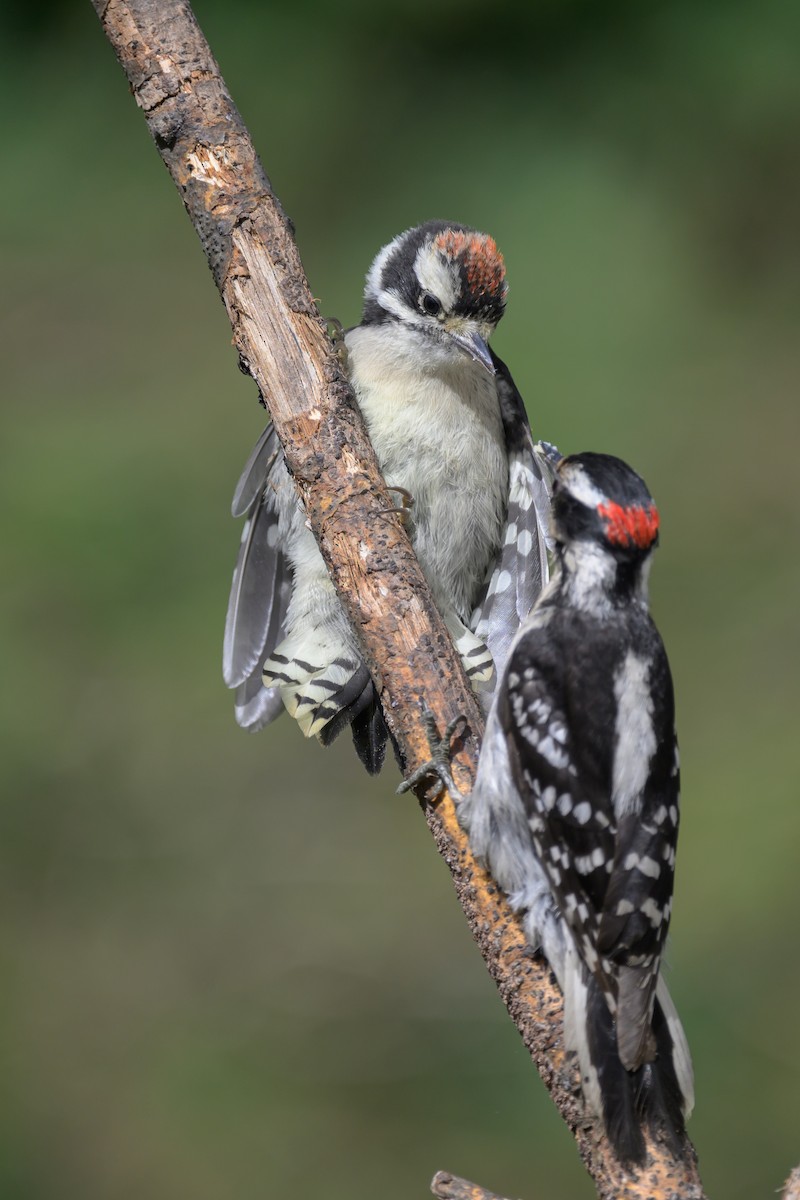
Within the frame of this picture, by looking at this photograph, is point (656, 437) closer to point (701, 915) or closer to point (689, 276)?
point (689, 276)

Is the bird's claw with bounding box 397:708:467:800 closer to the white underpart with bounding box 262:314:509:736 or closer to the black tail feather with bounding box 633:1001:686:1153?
the black tail feather with bounding box 633:1001:686:1153

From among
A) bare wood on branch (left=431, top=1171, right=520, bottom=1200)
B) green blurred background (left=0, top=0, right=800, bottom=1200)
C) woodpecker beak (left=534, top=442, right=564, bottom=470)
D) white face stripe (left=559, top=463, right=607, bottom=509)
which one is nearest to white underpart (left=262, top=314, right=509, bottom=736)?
woodpecker beak (left=534, top=442, right=564, bottom=470)

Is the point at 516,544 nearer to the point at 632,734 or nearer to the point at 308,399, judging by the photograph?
the point at 308,399

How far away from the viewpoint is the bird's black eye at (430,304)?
3.17 metres

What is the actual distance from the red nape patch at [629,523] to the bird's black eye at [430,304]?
0.91 metres

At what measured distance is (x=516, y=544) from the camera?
339 centimetres

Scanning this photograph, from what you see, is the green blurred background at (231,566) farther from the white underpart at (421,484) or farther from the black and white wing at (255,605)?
the white underpart at (421,484)

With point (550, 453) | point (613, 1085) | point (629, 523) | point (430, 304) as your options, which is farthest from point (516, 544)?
point (613, 1085)

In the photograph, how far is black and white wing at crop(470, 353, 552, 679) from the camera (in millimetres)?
3332

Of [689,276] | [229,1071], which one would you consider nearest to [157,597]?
[229,1071]

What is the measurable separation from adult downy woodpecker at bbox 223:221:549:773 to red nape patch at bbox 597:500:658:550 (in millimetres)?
724

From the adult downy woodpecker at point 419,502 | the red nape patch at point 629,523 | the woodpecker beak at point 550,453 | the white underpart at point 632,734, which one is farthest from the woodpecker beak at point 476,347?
the white underpart at point 632,734

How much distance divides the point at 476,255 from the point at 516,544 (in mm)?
722

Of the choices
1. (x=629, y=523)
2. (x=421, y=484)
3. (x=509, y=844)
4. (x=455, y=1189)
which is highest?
(x=421, y=484)
